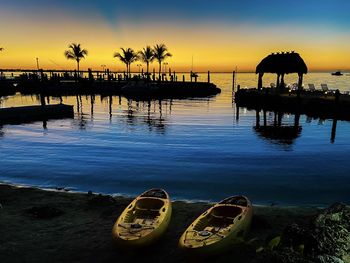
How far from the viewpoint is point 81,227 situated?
389 inches

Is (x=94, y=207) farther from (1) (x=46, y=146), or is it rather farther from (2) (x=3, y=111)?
(2) (x=3, y=111)

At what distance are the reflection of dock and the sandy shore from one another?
2433 centimetres

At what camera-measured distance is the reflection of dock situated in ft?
116

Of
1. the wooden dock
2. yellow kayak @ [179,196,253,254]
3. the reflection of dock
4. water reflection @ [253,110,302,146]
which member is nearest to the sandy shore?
yellow kayak @ [179,196,253,254]

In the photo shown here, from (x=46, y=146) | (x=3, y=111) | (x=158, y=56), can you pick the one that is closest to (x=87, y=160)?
(x=46, y=146)

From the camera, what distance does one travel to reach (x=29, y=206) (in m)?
11.6

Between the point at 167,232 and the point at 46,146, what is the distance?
16.4 metres

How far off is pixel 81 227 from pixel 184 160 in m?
10.2

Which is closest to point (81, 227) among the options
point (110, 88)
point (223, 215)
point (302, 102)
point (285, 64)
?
point (223, 215)

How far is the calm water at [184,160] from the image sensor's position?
14766 mm

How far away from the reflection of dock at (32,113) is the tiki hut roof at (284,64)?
2655 centimetres

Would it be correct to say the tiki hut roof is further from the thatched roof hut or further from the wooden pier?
the wooden pier

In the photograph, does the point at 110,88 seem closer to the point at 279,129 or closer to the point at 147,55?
the point at 147,55

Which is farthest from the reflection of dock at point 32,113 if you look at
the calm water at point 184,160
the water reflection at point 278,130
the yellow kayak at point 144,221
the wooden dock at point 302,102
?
the yellow kayak at point 144,221
